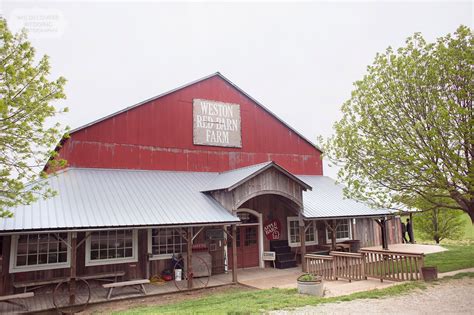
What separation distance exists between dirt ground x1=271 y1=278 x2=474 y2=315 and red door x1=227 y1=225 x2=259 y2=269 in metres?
6.69

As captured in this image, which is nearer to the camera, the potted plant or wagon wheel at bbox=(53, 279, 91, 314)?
wagon wheel at bbox=(53, 279, 91, 314)

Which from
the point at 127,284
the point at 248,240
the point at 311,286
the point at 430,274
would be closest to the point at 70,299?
the point at 127,284

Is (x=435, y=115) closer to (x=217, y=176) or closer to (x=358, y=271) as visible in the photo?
(x=358, y=271)

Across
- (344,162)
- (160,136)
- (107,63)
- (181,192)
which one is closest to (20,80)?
(181,192)

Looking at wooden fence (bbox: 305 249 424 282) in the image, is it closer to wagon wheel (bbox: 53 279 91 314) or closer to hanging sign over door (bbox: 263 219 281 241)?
hanging sign over door (bbox: 263 219 281 241)

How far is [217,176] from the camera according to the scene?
15.5 meters

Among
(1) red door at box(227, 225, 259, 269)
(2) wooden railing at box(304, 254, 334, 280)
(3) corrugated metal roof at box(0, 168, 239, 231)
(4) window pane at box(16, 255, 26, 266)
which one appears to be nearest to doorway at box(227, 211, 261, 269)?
(1) red door at box(227, 225, 259, 269)

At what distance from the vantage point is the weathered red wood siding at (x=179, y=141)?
13.9 meters

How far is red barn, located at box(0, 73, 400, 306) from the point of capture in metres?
10.5

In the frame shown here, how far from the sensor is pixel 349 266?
11805mm

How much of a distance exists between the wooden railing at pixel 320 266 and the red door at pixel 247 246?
2.94 metres

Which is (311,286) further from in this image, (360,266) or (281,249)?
(281,249)

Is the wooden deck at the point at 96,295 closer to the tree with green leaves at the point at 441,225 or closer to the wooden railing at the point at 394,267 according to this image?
the wooden railing at the point at 394,267

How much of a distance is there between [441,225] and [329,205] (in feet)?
45.0
